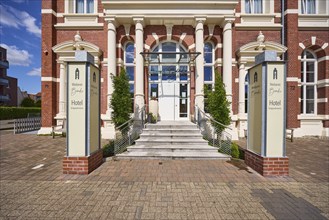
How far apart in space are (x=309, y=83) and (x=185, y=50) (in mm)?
8569

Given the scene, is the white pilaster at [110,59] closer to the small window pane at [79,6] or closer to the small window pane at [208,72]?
the small window pane at [79,6]

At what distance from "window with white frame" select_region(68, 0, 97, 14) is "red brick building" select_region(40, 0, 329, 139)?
6cm

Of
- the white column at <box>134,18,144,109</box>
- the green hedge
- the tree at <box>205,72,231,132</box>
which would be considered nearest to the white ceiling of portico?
the white column at <box>134,18,144,109</box>

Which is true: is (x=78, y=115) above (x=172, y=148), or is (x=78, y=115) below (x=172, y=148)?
above

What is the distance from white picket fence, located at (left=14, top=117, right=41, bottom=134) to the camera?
504 inches

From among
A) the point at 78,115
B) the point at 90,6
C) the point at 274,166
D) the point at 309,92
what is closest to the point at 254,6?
the point at 309,92

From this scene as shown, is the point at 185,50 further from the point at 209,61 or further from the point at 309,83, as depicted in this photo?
the point at 309,83

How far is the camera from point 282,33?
1139cm

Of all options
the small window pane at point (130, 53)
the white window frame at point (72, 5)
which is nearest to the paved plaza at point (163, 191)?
the small window pane at point (130, 53)

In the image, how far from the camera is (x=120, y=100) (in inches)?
327

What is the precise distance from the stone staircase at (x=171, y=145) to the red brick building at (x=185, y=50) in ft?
10.3

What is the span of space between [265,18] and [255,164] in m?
10.4

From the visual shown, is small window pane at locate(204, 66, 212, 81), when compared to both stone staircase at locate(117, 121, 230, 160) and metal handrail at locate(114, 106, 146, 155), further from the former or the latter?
metal handrail at locate(114, 106, 146, 155)

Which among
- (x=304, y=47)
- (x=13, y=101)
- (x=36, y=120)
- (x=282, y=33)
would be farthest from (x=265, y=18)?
(x=13, y=101)
